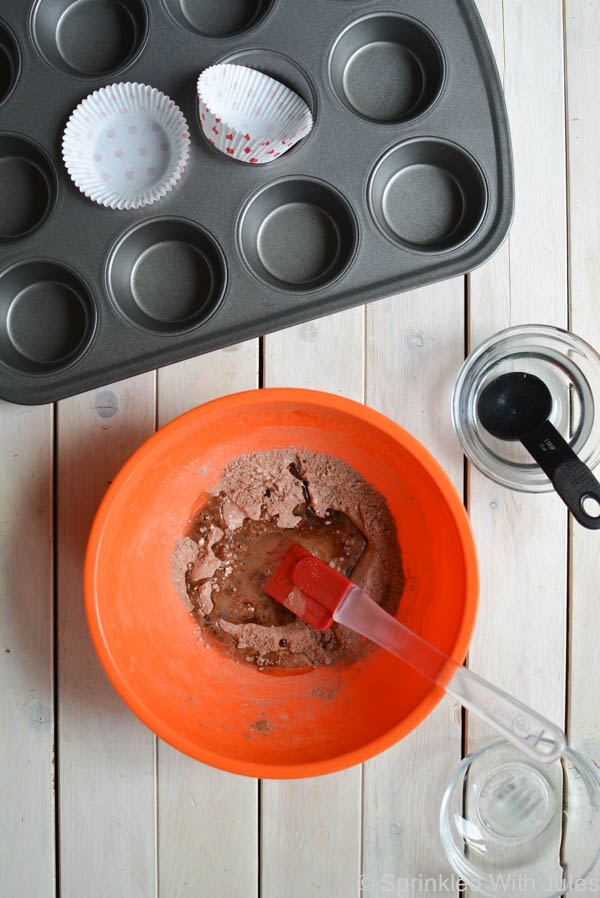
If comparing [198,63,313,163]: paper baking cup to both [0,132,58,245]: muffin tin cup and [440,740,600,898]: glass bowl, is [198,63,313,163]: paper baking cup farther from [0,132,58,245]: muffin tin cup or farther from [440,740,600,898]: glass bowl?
[440,740,600,898]: glass bowl

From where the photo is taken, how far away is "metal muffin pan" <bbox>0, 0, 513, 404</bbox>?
0.92 m

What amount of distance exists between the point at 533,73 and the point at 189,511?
80 centimetres

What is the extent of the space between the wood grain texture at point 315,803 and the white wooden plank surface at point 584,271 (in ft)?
1.05

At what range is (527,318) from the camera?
3.17 feet

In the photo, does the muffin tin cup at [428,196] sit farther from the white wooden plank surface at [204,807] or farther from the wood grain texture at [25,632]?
the wood grain texture at [25,632]

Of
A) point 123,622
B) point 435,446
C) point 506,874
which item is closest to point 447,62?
point 435,446

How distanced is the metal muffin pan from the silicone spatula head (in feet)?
1.03

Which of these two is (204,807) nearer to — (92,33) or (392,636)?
(392,636)

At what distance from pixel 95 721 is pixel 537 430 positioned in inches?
28.5

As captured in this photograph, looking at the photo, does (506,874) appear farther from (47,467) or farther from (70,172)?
(70,172)

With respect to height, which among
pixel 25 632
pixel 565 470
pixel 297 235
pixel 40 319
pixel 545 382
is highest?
pixel 297 235

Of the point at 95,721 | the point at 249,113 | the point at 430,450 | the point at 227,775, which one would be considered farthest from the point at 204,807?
the point at 249,113

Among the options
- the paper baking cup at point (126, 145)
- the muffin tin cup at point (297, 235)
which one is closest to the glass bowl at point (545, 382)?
the muffin tin cup at point (297, 235)

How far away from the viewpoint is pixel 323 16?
0.92 meters
